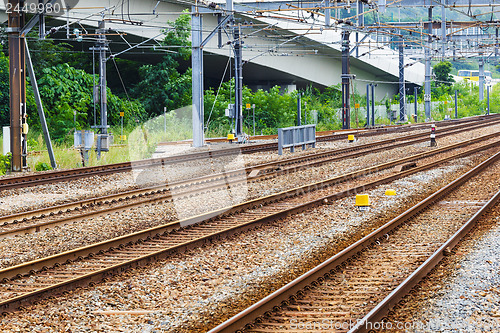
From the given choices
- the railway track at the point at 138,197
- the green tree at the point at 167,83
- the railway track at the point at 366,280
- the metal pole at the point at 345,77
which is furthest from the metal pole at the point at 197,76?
the railway track at the point at 366,280

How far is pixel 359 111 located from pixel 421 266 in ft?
166

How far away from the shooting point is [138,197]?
15.9m

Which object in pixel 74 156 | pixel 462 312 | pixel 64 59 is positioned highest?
pixel 64 59

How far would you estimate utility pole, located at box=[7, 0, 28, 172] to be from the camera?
2080 cm

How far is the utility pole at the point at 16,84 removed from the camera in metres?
20.8

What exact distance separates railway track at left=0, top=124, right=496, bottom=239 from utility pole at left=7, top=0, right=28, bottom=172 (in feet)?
19.4

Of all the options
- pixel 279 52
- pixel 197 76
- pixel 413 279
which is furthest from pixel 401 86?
pixel 413 279

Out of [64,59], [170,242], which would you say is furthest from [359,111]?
[170,242]

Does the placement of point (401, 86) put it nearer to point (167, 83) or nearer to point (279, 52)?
→ point (279, 52)

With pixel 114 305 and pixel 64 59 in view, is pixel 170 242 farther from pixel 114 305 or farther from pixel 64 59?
pixel 64 59

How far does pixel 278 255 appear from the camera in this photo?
33.3 ft

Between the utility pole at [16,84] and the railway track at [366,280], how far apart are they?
13051mm

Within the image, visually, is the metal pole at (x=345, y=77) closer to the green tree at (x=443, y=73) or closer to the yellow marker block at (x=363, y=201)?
the yellow marker block at (x=363, y=201)

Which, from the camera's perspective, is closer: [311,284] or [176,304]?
[176,304]
